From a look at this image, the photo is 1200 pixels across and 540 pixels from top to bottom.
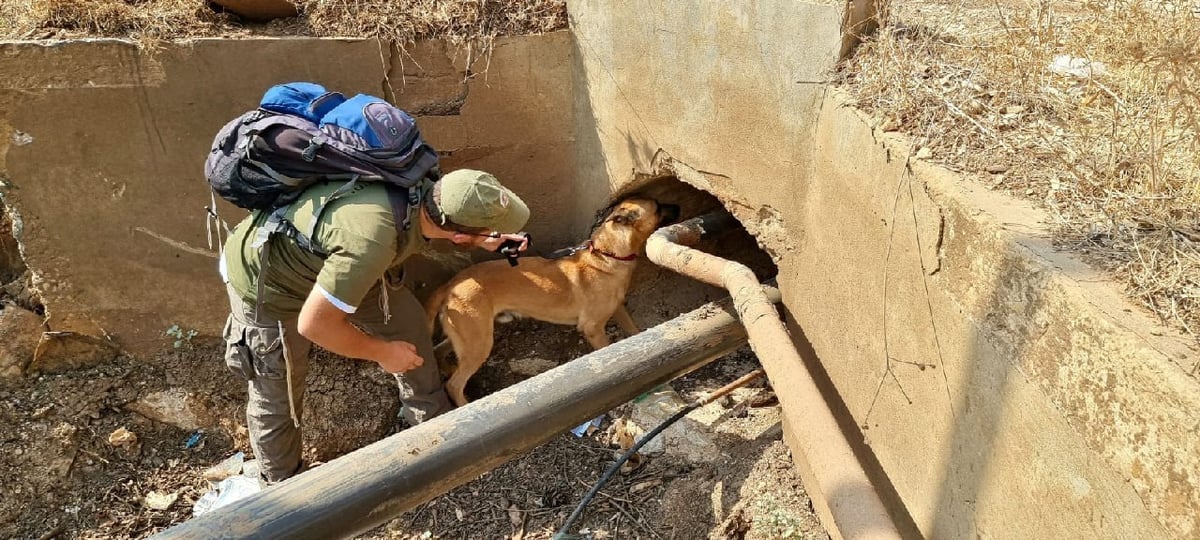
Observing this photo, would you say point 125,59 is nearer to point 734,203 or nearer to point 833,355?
point 734,203

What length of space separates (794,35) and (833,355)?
1.28 m

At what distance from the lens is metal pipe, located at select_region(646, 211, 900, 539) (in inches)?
79.5

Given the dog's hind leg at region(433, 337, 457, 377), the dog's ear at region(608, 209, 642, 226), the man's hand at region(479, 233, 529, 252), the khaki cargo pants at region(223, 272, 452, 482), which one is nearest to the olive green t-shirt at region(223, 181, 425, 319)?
the khaki cargo pants at region(223, 272, 452, 482)

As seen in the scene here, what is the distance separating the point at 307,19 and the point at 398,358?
205 cm

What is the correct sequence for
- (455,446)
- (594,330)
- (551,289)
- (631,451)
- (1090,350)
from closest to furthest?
(1090,350), (455,446), (631,451), (551,289), (594,330)

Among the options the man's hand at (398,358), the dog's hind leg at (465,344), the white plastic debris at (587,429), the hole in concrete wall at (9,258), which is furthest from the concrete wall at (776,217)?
the man's hand at (398,358)

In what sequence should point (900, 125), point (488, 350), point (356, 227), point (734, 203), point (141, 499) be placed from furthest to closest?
point (488, 350), point (141, 499), point (734, 203), point (356, 227), point (900, 125)

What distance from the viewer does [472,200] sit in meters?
2.68

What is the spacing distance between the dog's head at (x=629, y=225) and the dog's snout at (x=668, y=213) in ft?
0.04

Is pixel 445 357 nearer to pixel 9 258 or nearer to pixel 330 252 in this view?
pixel 330 252

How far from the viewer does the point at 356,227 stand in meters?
2.61

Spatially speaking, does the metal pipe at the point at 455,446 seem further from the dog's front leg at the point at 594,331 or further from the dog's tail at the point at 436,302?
the dog's tail at the point at 436,302

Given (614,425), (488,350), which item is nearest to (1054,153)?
(614,425)

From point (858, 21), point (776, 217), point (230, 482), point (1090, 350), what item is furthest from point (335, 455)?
point (1090, 350)
